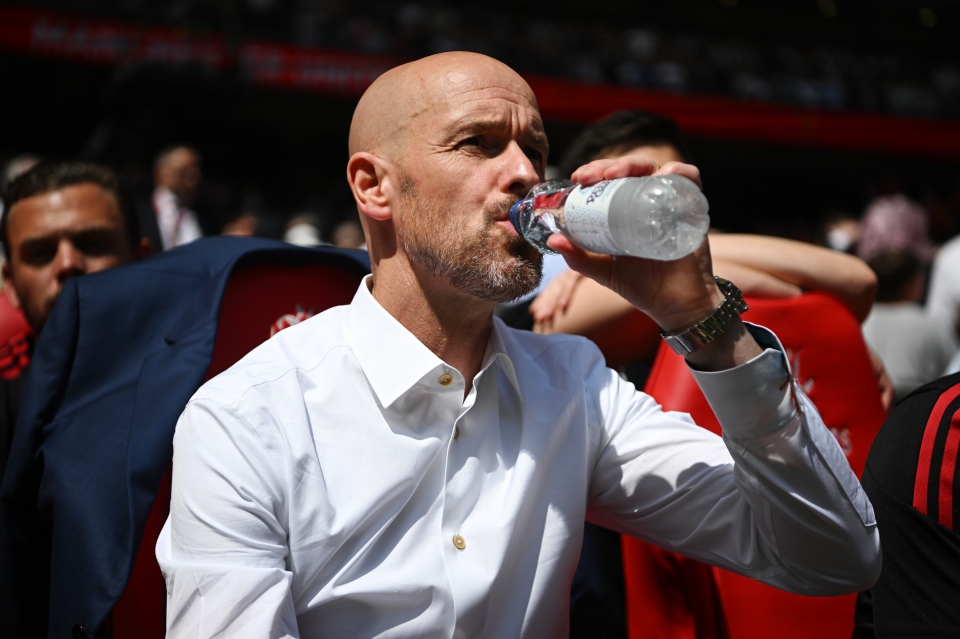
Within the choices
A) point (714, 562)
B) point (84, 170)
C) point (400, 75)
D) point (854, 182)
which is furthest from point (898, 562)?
point (854, 182)

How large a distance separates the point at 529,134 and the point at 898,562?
35.8 inches

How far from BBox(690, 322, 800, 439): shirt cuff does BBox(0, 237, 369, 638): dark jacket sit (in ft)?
2.94

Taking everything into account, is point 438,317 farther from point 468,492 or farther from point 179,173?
point 179,173

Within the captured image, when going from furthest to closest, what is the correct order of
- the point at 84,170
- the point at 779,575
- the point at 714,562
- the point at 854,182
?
the point at 854,182
the point at 84,170
the point at 714,562
the point at 779,575

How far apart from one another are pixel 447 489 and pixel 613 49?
14806 mm

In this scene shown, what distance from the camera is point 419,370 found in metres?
1.33

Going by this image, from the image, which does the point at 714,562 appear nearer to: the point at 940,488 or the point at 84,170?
the point at 940,488

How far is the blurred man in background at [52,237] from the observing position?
7.20ft

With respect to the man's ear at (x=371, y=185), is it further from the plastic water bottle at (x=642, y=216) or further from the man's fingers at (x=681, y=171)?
the man's fingers at (x=681, y=171)

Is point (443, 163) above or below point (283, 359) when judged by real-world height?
above

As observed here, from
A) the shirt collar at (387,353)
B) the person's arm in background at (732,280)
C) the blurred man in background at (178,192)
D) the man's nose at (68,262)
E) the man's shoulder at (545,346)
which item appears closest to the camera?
the shirt collar at (387,353)

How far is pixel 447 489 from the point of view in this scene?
4.32 ft

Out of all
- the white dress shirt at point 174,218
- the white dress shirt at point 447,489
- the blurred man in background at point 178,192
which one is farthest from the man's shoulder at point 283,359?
the blurred man in background at point 178,192

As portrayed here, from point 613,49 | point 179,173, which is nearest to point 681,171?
point 179,173
